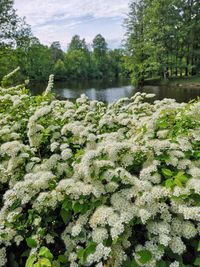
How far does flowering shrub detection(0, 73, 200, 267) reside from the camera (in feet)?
7.71

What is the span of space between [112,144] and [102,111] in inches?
90.6

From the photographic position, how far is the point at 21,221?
9.50ft

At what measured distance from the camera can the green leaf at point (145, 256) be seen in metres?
2.24

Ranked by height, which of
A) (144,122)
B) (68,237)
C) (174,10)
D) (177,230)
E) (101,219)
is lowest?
(68,237)

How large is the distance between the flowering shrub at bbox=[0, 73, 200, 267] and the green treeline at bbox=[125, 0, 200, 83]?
4334 cm

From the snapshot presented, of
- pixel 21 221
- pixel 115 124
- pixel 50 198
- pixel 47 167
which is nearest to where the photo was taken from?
pixel 50 198

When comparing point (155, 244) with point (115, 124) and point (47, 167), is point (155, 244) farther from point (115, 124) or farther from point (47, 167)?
point (115, 124)

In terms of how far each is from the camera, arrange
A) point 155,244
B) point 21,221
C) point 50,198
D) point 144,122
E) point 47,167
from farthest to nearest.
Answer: point 144,122, point 47,167, point 21,221, point 50,198, point 155,244

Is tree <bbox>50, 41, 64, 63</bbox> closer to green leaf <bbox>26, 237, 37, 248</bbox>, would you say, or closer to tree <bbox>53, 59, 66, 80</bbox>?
tree <bbox>53, 59, 66, 80</bbox>

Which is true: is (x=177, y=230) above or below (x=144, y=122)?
below

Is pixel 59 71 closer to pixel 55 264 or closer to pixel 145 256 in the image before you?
pixel 55 264

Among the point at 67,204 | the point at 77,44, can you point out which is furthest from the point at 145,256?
the point at 77,44

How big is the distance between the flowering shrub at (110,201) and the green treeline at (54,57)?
91.3ft

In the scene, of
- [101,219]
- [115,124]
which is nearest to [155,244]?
[101,219]
